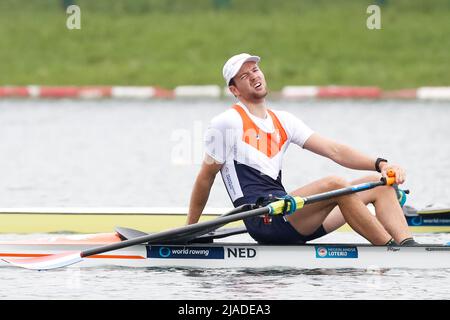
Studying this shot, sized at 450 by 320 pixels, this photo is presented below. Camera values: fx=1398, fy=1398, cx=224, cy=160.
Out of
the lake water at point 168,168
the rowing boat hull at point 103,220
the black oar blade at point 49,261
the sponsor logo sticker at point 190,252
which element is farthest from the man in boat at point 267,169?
the rowing boat hull at point 103,220

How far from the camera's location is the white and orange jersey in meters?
10.4

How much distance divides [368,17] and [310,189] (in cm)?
2128

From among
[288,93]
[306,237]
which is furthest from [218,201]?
[288,93]

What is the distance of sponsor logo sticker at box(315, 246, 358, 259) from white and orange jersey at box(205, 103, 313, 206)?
0.52 m

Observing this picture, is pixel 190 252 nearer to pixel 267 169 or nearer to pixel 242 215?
pixel 242 215

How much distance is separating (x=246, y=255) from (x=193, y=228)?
0.53m

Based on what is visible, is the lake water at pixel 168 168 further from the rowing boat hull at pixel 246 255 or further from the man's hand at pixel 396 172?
the man's hand at pixel 396 172

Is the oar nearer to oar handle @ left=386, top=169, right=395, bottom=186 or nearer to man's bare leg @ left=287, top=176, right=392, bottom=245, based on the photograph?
oar handle @ left=386, top=169, right=395, bottom=186

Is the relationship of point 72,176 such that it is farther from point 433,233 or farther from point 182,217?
point 433,233

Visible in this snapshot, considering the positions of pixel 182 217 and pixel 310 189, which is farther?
pixel 182 217

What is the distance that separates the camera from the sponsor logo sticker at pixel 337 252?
10.4 metres

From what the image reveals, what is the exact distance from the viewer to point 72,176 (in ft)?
58.0

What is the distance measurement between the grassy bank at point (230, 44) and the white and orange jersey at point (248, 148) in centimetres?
1788

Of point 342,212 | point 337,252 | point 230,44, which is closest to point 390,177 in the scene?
point 342,212
